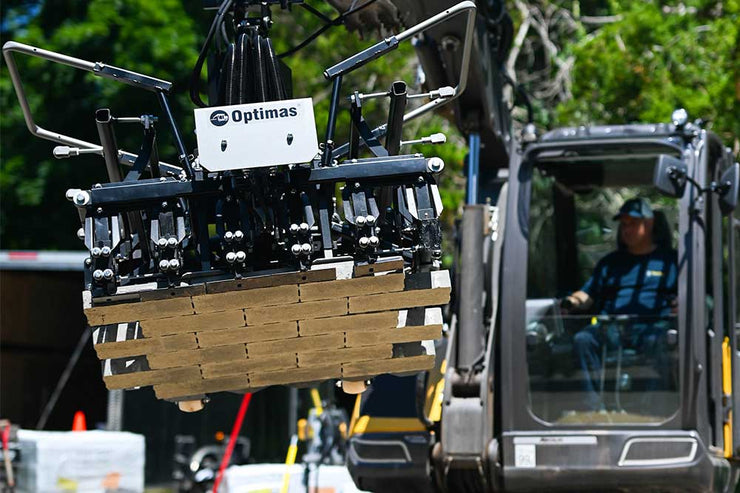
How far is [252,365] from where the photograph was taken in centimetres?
484

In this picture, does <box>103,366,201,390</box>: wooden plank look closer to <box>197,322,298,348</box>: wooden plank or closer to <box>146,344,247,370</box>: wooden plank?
<box>146,344,247,370</box>: wooden plank

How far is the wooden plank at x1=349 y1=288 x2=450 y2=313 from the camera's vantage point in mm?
4668

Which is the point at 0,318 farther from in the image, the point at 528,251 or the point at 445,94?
the point at 445,94

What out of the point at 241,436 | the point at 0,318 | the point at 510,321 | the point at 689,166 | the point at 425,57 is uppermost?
the point at 425,57

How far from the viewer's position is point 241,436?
44.5ft

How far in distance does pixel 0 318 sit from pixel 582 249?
962 centimetres

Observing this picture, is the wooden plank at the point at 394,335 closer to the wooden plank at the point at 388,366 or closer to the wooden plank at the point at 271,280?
the wooden plank at the point at 388,366

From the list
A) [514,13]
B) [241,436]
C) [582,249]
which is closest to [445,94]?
[582,249]

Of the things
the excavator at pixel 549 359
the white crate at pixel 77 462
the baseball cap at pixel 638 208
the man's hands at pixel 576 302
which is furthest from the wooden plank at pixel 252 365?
the white crate at pixel 77 462

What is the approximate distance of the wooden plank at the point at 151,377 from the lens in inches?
190

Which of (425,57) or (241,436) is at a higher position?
(425,57)

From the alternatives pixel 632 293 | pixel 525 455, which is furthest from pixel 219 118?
pixel 632 293

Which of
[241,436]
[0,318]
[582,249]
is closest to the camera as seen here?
[582,249]

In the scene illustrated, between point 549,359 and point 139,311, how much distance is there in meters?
3.15
